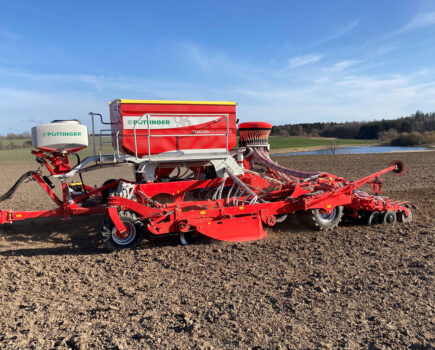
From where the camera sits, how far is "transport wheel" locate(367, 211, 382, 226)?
7.34m

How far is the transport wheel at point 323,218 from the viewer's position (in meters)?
7.01

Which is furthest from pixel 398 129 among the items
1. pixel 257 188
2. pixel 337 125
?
pixel 257 188

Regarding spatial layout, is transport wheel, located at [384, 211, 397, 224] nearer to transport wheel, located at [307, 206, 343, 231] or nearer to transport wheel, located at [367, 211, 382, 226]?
transport wheel, located at [367, 211, 382, 226]

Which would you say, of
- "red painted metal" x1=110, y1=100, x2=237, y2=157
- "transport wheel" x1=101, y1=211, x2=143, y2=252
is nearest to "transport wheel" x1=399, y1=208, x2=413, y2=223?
"red painted metal" x1=110, y1=100, x2=237, y2=157

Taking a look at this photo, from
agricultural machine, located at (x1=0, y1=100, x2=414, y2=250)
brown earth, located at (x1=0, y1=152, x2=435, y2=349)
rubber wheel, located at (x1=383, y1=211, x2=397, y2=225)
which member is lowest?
brown earth, located at (x1=0, y1=152, x2=435, y2=349)

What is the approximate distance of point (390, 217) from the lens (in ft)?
24.1

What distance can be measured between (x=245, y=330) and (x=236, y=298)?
68 cm

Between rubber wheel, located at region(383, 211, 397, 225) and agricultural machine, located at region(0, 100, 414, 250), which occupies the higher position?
agricultural machine, located at region(0, 100, 414, 250)

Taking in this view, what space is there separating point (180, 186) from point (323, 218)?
3.04 metres

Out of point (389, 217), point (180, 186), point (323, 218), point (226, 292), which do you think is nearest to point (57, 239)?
point (180, 186)

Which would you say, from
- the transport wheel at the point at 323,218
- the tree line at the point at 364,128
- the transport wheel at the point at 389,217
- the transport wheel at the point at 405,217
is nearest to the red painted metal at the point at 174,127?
the transport wheel at the point at 323,218

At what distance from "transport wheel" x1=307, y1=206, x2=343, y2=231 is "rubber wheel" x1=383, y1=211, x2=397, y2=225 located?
984mm

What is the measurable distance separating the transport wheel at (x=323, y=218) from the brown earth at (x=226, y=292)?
29 cm

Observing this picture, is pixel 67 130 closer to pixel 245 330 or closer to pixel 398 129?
pixel 245 330
